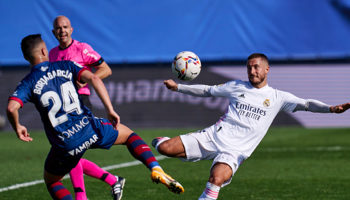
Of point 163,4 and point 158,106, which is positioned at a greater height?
Answer: point 163,4

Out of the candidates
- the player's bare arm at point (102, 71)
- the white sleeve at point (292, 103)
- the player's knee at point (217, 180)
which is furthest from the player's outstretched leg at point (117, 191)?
the white sleeve at point (292, 103)

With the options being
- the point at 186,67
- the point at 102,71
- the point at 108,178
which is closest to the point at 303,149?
the point at 186,67

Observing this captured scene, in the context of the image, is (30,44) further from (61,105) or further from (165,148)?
(165,148)

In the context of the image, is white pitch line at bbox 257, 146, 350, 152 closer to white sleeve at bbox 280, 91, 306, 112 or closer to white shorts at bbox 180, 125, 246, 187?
white sleeve at bbox 280, 91, 306, 112

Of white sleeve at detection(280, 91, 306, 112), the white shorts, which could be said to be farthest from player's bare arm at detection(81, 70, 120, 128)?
white sleeve at detection(280, 91, 306, 112)

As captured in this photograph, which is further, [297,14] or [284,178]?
[297,14]

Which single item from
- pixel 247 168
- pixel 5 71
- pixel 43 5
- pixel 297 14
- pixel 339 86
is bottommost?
pixel 5 71

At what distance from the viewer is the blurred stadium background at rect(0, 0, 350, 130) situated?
63.2ft

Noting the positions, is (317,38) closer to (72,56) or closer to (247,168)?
(247,168)

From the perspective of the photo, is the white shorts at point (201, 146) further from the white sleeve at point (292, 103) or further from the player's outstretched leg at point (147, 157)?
the player's outstretched leg at point (147, 157)

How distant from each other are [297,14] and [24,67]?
9172 millimetres

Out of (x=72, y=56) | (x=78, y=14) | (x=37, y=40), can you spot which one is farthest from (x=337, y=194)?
(x=78, y=14)

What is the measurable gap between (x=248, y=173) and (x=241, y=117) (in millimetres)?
2916

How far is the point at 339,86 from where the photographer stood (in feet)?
63.5
